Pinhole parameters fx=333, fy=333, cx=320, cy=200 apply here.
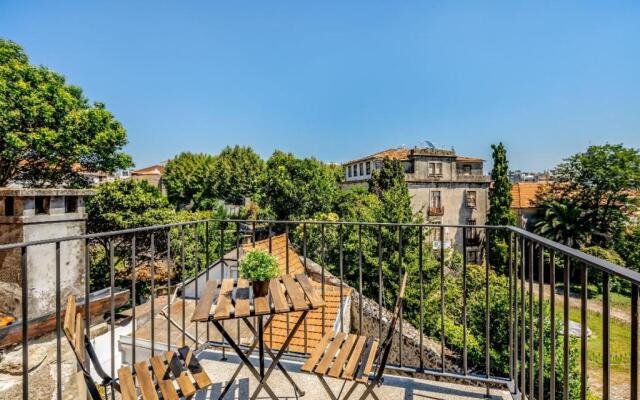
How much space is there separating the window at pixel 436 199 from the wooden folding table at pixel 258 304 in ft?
81.2

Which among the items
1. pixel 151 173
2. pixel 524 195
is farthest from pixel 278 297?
pixel 151 173

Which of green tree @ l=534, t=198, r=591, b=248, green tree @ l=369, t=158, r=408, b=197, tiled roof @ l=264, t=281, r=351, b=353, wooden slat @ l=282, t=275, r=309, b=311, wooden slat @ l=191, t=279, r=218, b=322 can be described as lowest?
tiled roof @ l=264, t=281, r=351, b=353

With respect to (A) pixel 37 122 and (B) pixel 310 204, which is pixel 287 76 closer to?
(B) pixel 310 204

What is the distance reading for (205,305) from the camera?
1932mm

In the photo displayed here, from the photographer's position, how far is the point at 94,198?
554 inches

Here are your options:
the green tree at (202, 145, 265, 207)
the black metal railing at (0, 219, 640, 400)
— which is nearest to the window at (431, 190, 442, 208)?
the black metal railing at (0, 219, 640, 400)

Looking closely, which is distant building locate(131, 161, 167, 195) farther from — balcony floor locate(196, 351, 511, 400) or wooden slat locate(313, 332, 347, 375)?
wooden slat locate(313, 332, 347, 375)

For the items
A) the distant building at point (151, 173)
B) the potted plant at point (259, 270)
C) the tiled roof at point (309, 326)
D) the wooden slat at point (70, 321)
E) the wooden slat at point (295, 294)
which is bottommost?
the tiled roof at point (309, 326)

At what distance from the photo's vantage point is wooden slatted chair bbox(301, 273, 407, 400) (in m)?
1.75

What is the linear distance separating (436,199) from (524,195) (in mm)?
7998

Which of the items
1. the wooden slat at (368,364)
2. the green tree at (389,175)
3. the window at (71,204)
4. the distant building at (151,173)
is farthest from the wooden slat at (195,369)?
the distant building at (151,173)

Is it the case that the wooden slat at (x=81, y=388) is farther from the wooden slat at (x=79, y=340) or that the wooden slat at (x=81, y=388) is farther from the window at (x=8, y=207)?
the window at (x=8, y=207)

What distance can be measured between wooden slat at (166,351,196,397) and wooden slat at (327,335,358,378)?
701mm

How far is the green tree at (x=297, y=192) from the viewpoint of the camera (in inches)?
914
